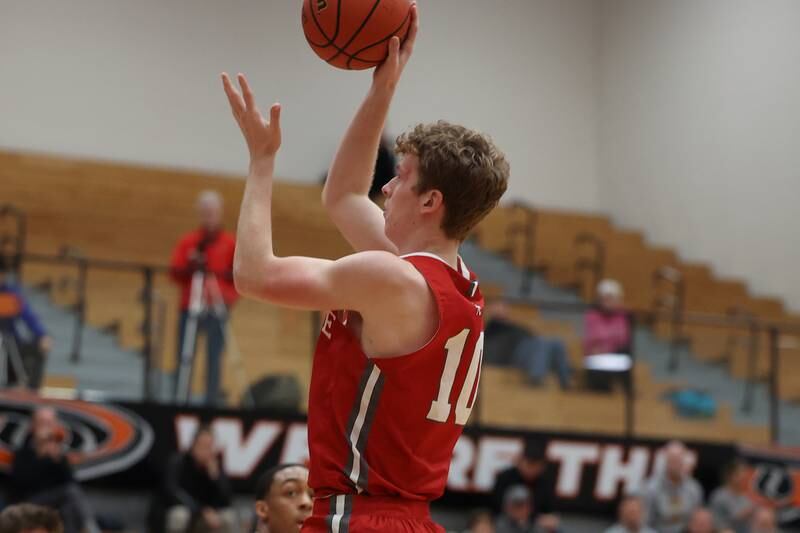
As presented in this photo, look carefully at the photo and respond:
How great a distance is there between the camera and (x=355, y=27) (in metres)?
3.26

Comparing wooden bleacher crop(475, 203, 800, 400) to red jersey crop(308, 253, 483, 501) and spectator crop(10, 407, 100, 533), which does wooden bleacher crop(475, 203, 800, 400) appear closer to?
spectator crop(10, 407, 100, 533)

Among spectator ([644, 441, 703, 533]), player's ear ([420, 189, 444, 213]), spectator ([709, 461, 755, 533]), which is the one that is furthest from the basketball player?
spectator ([709, 461, 755, 533])

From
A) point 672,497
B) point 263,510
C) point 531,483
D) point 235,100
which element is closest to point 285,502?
point 263,510

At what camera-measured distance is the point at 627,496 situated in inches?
403

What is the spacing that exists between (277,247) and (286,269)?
10.6m

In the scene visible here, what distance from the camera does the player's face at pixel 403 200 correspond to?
3.06 meters

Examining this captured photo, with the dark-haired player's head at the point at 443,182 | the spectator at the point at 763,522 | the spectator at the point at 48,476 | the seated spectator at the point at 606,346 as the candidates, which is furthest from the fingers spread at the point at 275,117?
the spectator at the point at 763,522

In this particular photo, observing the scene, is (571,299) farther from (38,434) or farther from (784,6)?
(38,434)

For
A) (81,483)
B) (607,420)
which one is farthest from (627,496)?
(81,483)

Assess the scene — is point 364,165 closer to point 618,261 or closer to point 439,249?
point 439,249

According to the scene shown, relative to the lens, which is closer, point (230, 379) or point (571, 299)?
point (230, 379)

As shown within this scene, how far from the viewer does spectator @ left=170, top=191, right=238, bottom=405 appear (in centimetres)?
938

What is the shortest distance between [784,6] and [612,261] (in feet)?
11.0

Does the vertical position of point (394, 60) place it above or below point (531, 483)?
above
